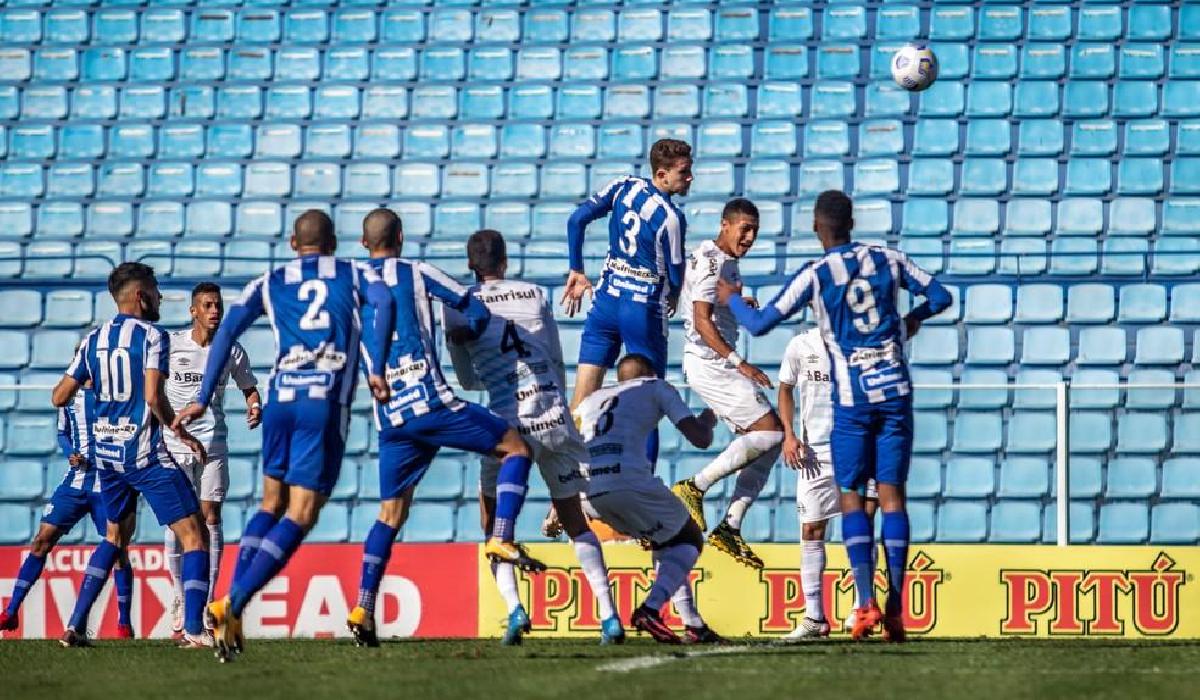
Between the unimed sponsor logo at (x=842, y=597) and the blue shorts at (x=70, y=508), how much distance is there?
373 centimetres

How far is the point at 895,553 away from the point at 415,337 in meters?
2.24

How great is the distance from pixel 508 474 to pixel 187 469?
3582 mm

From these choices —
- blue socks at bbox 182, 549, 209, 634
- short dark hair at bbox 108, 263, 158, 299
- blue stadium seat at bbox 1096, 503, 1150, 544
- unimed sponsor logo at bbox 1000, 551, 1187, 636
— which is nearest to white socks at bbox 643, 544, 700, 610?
blue socks at bbox 182, 549, 209, 634

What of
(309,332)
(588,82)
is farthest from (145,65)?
(309,332)

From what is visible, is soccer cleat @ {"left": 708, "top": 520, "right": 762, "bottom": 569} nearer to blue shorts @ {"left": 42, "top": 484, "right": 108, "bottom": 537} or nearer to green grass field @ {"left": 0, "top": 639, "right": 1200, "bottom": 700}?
green grass field @ {"left": 0, "top": 639, "right": 1200, "bottom": 700}

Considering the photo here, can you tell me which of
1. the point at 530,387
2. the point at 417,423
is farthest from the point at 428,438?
the point at 530,387

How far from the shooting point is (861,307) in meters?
7.52

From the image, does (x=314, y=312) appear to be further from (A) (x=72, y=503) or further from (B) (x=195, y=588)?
(A) (x=72, y=503)

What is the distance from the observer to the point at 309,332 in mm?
6949

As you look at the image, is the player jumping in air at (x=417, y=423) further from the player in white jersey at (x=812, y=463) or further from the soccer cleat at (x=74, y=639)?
the soccer cleat at (x=74, y=639)

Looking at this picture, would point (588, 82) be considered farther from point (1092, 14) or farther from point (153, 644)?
point (153, 644)

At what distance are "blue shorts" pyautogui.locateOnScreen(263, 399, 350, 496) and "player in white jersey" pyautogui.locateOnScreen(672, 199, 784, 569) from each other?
2523 mm

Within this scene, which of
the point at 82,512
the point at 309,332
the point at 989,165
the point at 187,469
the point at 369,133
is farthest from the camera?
the point at 369,133

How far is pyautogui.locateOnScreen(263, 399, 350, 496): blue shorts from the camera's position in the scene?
22.5 ft
